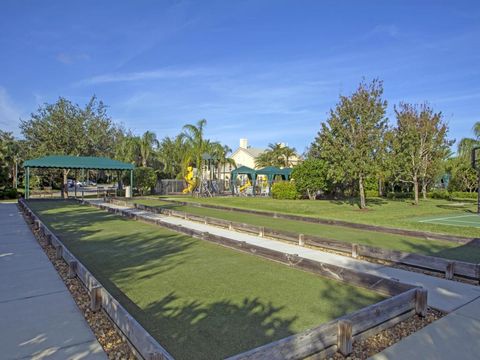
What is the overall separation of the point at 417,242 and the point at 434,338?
679cm

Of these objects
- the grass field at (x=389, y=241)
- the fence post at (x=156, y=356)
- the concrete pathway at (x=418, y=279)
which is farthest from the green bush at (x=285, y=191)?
the fence post at (x=156, y=356)

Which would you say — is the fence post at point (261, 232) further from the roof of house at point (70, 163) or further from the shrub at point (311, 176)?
the roof of house at point (70, 163)

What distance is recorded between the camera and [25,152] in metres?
36.3

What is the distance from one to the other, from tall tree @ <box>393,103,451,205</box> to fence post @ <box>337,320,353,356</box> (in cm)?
2304

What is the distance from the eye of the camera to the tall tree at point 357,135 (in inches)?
768

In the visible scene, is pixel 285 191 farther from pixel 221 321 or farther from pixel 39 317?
pixel 39 317

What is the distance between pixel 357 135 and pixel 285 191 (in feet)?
35.7

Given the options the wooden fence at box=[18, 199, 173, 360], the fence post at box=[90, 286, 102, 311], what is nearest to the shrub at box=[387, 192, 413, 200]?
the wooden fence at box=[18, 199, 173, 360]

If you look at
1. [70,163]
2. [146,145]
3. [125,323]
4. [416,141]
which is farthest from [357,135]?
[146,145]

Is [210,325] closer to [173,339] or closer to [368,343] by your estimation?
[173,339]

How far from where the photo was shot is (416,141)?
25.4 m

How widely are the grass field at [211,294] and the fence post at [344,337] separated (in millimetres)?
682

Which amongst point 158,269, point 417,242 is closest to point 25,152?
point 158,269

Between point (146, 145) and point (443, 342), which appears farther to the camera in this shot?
point (146, 145)
